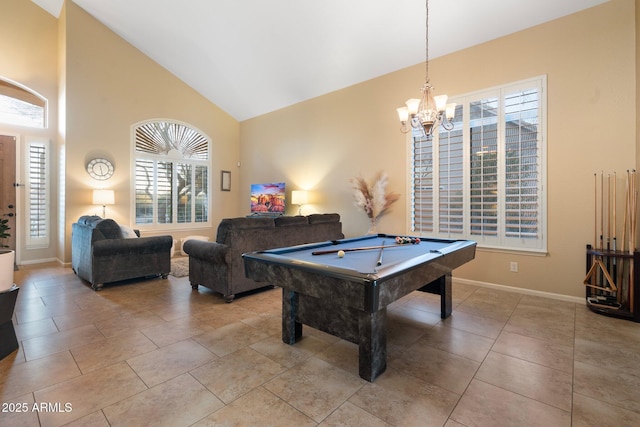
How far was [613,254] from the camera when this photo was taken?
3.04m

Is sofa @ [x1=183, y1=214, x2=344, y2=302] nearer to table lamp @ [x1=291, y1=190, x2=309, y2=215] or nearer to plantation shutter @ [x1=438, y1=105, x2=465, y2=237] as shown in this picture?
table lamp @ [x1=291, y1=190, x2=309, y2=215]

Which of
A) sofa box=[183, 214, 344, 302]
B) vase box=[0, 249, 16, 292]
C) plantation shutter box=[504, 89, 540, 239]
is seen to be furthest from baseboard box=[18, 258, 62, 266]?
plantation shutter box=[504, 89, 540, 239]

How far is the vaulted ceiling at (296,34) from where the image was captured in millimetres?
3795

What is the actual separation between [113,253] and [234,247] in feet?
6.31

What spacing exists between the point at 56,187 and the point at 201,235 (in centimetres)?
290

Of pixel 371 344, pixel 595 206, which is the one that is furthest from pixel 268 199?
pixel 595 206

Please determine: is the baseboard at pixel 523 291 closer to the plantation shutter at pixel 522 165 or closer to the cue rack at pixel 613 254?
the cue rack at pixel 613 254

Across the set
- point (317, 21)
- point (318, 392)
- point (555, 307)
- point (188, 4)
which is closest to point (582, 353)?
point (555, 307)

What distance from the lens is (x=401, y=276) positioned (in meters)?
1.87

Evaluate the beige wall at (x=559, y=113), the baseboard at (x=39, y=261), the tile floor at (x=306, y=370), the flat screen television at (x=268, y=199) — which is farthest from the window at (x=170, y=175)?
the beige wall at (x=559, y=113)

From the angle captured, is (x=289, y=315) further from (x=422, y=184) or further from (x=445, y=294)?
(x=422, y=184)

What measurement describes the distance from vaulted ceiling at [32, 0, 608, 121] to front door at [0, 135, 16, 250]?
104 inches

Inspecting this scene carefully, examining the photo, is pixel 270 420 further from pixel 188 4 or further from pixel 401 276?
pixel 188 4

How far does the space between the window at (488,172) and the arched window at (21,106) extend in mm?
6937
